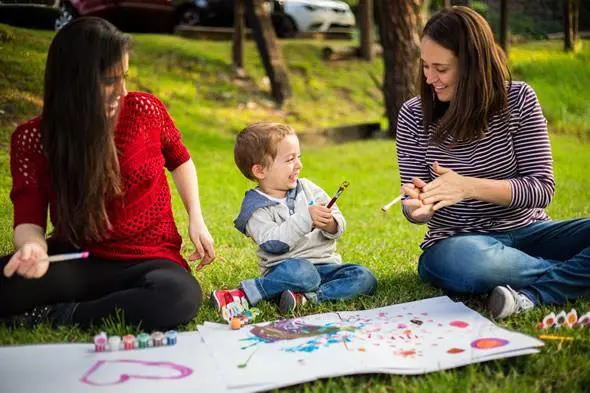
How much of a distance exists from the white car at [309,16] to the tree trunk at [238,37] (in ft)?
8.25

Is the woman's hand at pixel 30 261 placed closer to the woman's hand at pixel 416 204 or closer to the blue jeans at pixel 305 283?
the blue jeans at pixel 305 283

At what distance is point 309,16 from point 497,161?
32.2 feet

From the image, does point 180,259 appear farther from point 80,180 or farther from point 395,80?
point 395,80

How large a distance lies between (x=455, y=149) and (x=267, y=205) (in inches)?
27.2

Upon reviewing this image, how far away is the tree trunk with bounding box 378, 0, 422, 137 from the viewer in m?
7.21

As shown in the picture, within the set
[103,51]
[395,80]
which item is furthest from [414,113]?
[395,80]

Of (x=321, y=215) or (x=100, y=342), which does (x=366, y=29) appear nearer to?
(x=321, y=215)

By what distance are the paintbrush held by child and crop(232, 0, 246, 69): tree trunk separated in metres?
6.68

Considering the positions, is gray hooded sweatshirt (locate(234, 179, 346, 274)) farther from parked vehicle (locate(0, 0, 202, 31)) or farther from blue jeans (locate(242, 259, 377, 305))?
parked vehicle (locate(0, 0, 202, 31))

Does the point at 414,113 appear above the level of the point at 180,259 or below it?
above

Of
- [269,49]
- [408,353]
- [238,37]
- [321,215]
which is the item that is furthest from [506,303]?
[238,37]

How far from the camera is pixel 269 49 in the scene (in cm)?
884

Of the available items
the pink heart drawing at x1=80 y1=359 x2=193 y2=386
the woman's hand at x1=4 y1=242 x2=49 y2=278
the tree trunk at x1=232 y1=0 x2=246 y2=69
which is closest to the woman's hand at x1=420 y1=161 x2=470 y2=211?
the pink heart drawing at x1=80 y1=359 x2=193 y2=386

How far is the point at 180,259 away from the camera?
2.78 metres
